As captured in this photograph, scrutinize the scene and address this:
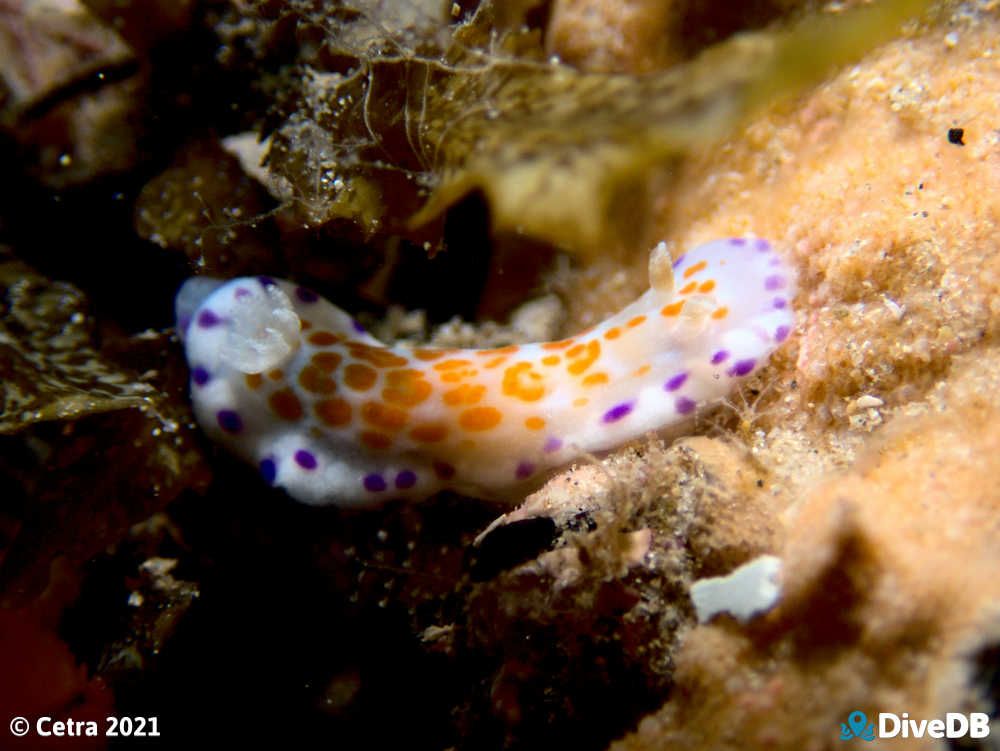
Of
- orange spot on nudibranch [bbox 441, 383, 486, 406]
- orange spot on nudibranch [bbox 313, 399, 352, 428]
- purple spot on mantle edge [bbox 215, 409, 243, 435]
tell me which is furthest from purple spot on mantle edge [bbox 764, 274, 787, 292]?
purple spot on mantle edge [bbox 215, 409, 243, 435]

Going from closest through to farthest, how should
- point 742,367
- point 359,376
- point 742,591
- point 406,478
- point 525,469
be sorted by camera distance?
1. point 742,591
2. point 742,367
3. point 525,469
4. point 406,478
5. point 359,376

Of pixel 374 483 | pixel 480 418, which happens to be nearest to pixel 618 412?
pixel 480 418

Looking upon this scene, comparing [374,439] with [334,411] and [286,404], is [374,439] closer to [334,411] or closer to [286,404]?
[334,411]

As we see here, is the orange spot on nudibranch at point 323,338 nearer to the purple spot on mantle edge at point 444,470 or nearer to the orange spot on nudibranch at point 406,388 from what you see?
the orange spot on nudibranch at point 406,388

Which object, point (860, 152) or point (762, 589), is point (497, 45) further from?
point (762, 589)

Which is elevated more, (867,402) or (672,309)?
(672,309)

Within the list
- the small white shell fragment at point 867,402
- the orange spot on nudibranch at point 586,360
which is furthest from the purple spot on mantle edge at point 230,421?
the small white shell fragment at point 867,402
